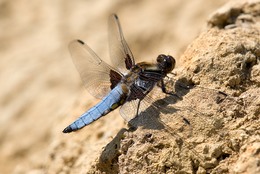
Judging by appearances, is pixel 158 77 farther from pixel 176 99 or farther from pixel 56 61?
pixel 56 61

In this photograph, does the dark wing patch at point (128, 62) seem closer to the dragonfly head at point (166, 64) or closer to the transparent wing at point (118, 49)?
the transparent wing at point (118, 49)

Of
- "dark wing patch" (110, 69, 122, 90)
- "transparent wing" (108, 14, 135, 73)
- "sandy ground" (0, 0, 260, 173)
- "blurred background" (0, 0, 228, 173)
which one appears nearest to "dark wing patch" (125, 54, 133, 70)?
"transparent wing" (108, 14, 135, 73)

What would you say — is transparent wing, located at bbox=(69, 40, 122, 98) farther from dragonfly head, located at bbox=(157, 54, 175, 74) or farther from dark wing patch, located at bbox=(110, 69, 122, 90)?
dragonfly head, located at bbox=(157, 54, 175, 74)

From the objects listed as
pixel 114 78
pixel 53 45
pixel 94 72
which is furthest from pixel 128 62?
pixel 53 45

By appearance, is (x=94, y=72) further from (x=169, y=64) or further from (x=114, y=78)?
(x=169, y=64)

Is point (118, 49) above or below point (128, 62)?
above

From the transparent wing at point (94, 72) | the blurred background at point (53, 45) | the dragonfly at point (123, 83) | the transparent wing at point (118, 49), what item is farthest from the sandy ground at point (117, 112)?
the transparent wing at point (118, 49)
